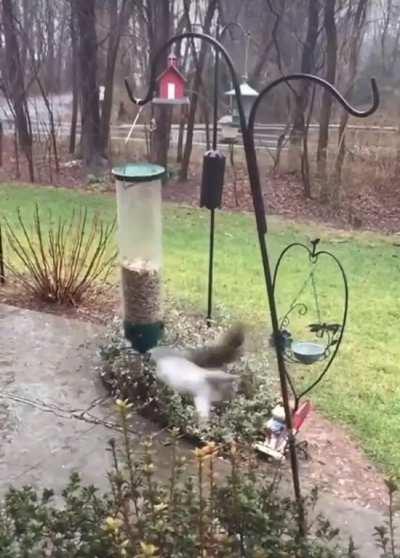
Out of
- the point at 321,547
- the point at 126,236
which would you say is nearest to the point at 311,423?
the point at 126,236

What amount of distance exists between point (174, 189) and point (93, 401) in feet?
26.1

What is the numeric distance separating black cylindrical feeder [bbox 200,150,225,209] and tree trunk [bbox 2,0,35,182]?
8379 mm

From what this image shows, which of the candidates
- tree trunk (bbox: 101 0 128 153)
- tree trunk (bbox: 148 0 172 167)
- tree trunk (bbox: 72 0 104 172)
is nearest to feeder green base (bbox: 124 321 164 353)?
tree trunk (bbox: 148 0 172 167)

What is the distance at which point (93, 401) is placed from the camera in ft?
9.93

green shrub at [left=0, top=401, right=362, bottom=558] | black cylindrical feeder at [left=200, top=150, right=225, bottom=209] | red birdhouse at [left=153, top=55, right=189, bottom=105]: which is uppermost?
red birdhouse at [left=153, top=55, right=189, bottom=105]

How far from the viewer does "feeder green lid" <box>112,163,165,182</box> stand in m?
2.96

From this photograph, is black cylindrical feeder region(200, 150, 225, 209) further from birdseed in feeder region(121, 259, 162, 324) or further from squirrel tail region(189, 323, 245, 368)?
squirrel tail region(189, 323, 245, 368)

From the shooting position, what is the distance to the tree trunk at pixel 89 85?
11227 mm

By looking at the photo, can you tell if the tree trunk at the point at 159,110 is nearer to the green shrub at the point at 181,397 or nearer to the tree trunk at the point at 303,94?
the tree trunk at the point at 303,94

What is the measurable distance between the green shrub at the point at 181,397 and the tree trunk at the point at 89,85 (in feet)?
27.4

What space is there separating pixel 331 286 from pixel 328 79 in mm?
5718

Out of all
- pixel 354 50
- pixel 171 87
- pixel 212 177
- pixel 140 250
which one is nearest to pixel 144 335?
pixel 140 250

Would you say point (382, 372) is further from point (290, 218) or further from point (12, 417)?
point (290, 218)

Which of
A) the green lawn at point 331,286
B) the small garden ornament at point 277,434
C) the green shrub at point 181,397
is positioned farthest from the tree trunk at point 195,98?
the small garden ornament at point 277,434
